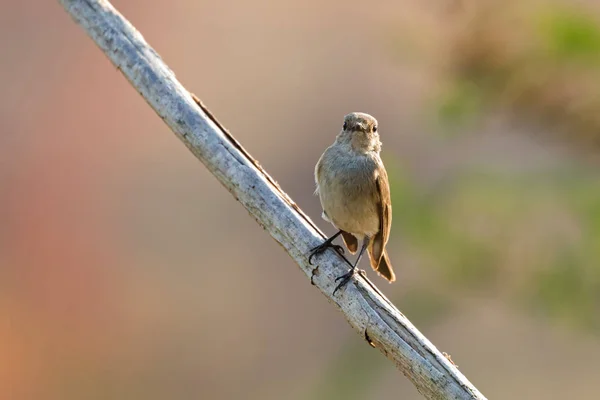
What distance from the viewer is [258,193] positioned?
2250 mm

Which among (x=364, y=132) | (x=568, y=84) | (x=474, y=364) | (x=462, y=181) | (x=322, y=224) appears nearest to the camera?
(x=364, y=132)

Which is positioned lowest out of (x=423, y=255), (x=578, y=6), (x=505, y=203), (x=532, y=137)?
(x=423, y=255)

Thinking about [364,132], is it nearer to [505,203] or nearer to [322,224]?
[505,203]

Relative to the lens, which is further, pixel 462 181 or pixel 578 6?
pixel 462 181

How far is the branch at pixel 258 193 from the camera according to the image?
2.05 meters

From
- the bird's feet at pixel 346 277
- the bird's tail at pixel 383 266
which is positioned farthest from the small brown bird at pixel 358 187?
the bird's feet at pixel 346 277

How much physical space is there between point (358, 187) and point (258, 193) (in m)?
0.50

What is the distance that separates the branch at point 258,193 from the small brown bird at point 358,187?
0.30 metres

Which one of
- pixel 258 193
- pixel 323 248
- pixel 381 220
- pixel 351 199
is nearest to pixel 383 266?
pixel 381 220

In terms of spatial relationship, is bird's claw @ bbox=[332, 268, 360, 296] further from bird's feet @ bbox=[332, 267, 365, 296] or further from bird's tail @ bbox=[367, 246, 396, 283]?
bird's tail @ bbox=[367, 246, 396, 283]

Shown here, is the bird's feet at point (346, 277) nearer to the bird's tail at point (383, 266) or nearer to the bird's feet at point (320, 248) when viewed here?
the bird's feet at point (320, 248)

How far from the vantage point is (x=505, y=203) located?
356 centimetres

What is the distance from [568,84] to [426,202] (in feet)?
2.96

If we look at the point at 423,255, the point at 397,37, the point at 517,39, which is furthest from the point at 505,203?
the point at 397,37
